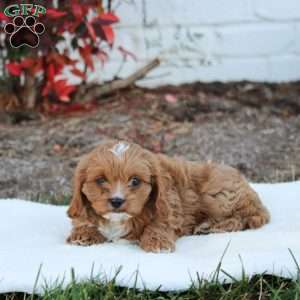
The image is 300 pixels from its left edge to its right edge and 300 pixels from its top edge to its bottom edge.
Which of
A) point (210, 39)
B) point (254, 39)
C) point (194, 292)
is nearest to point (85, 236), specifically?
point (194, 292)

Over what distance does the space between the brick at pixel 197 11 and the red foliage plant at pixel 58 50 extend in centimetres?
76

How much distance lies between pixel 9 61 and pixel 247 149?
2460 millimetres

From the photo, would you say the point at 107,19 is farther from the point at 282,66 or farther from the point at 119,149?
the point at 119,149

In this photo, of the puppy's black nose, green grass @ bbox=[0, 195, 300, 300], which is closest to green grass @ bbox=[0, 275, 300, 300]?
green grass @ bbox=[0, 195, 300, 300]

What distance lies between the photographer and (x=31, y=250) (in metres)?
4.43

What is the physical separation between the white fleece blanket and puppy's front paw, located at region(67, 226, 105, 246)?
62mm

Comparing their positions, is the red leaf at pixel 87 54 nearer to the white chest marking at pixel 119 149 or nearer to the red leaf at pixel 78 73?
the red leaf at pixel 78 73

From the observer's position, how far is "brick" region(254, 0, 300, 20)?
8.80 m

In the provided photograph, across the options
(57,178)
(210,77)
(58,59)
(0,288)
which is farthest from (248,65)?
(0,288)

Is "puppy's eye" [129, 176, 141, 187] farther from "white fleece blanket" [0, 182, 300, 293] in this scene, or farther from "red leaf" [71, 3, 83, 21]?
"red leaf" [71, 3, 83, 21]

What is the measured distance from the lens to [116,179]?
167 inches

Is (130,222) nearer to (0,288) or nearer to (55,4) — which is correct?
(0,288)

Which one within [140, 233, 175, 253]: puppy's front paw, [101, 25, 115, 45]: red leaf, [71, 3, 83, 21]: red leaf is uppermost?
[71, 3, 83, 21]: red leaf

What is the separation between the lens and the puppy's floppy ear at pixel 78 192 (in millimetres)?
4414
